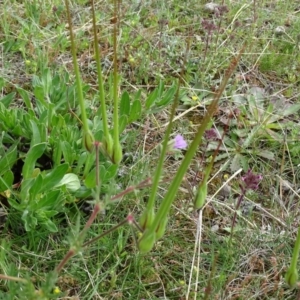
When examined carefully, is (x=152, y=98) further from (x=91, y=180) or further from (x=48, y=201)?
(x=48, y=201)

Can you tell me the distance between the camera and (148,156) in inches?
68.0

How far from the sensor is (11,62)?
2.07m

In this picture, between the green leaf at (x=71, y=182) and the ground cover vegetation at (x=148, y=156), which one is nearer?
the ground cover vegetation at (x=148, y=156)

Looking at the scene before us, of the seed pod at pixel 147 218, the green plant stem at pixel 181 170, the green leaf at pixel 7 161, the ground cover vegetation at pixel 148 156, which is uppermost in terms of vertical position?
the green plant stem at pixel 181 170

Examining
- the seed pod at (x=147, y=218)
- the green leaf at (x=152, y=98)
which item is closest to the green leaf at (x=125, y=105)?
the green leaf at (x=152, y=98)

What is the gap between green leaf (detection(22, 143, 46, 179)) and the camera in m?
1.38

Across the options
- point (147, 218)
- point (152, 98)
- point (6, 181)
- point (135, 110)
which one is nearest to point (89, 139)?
point (147, 218)

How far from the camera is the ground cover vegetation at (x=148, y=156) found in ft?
3.84

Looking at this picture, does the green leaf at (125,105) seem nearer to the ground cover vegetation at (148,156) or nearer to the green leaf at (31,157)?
the ground cover vegetation at (148,156)

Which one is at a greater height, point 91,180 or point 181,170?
point 181,170

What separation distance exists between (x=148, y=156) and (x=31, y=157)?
0.46 meters

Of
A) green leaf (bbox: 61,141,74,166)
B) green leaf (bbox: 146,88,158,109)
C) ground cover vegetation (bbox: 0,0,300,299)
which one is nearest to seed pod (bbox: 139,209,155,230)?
ground cover vegetation (bbox: 0,0,300,299)

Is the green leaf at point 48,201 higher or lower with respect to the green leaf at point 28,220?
higher

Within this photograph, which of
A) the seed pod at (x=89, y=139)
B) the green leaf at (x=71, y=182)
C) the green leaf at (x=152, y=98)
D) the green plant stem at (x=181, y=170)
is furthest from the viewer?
the green leaf at (x=152, y=98)
